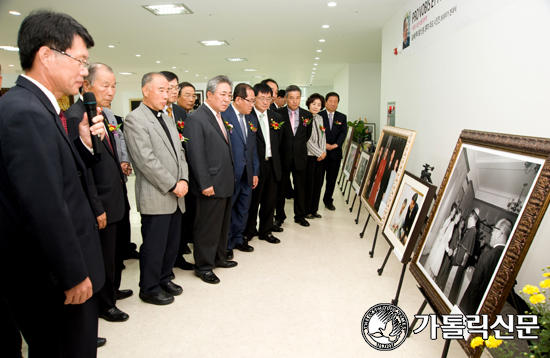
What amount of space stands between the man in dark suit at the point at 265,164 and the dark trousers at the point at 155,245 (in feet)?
4.47

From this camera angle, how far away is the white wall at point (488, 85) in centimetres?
215

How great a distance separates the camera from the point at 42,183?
43.9 inches

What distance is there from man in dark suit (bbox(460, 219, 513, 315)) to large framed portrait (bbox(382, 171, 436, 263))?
2.60 ft

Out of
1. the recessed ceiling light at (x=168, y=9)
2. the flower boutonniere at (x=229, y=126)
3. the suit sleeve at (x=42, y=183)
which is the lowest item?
the suit sleeve at (x=42, y=183)

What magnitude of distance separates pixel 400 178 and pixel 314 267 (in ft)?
3.98

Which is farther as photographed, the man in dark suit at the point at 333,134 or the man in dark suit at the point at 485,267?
the man in dark suit at the point at 333,134

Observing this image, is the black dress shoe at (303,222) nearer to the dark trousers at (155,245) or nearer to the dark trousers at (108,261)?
the dark trousers at (155,245)

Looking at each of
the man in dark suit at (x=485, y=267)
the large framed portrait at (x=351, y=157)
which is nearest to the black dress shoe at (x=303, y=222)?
the large framed portrait at (x=351, y=157)

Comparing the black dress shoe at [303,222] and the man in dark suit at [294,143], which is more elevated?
the man in dark suit at [294,143]

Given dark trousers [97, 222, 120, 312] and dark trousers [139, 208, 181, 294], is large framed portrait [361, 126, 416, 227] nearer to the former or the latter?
dark trousers [139, 208, 181, 294]

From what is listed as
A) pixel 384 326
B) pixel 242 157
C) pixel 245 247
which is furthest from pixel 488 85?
pixel 245 247

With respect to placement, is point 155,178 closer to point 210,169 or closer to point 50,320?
point 210,169

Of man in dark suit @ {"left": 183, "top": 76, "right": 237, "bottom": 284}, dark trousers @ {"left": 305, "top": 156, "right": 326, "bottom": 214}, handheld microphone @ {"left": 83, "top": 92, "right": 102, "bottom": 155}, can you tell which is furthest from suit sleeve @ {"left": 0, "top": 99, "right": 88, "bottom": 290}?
dark trousers @ {"left": 305, "top": 156, "right": 326, "bottom": 214}

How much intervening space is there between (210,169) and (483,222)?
82.8 inches
